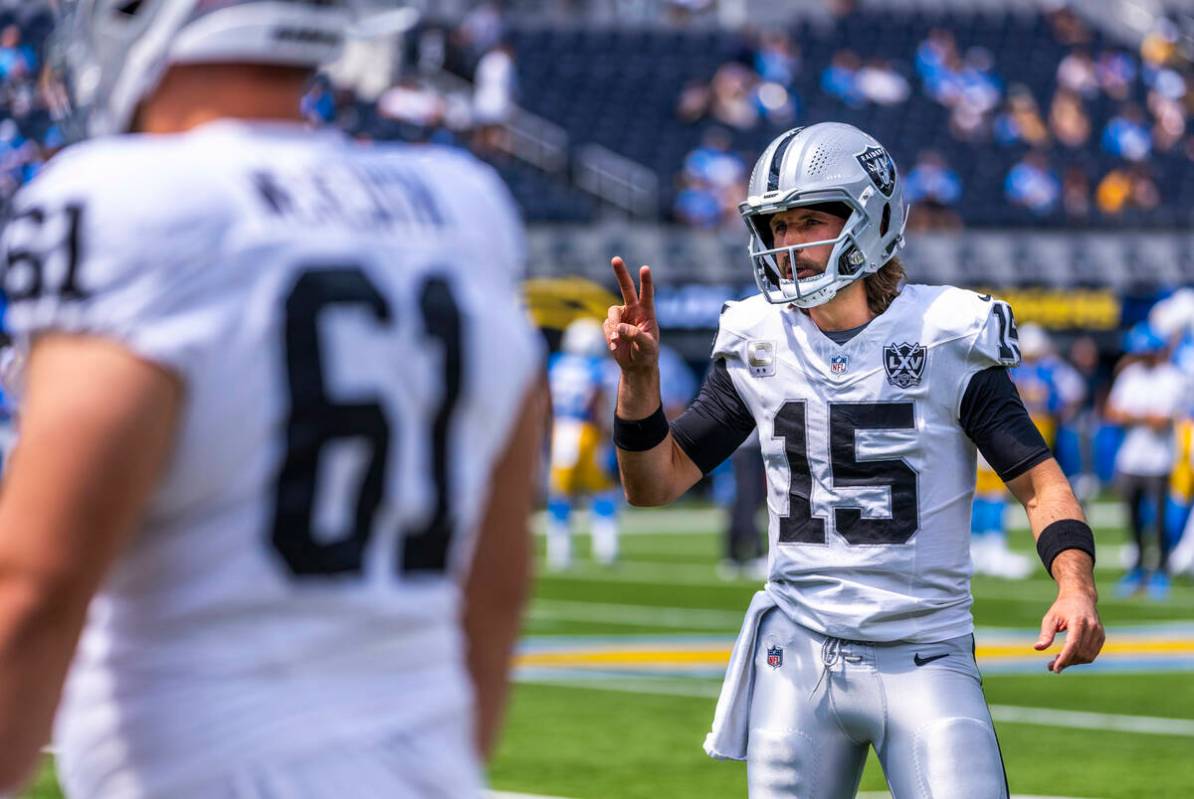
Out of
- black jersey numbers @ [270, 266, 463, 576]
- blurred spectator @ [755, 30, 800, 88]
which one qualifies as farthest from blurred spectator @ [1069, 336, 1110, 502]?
black jersey numbers @ [270, 266, 463, 576]

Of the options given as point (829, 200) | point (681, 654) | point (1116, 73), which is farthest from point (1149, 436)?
point (1116, 73)

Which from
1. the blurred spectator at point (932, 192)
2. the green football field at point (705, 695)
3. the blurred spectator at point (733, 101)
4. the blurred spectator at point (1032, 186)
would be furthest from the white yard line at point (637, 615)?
the blurred spectator at point (1032, 186)

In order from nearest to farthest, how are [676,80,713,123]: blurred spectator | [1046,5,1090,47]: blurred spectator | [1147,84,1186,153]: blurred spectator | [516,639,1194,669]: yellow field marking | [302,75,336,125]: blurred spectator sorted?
[516,639,1194,669]: yellow field marking
[302,75,336,125]: blurred spectator
[676,80,713,123]: blurred spectator
[1147,84,1186,153]: blurred spectator
[1046,5,1090,47]: blurred spectator

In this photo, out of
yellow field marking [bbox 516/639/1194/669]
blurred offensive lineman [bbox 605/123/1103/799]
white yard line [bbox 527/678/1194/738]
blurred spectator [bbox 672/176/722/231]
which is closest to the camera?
blurred offensive lineman [bbox 605/123/1103/799]

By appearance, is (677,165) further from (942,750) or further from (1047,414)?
(942,750)

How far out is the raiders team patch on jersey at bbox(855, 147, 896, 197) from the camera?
432 cm

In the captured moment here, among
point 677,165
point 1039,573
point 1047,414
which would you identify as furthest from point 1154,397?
point 677,165

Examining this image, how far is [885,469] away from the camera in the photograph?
4.11 metres

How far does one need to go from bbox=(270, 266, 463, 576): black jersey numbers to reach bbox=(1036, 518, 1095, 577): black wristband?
2.11 metres

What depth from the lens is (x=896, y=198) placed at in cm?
439

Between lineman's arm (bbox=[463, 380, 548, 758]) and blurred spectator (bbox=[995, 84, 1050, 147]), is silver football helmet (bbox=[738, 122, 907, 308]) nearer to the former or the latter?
lineman's arm (bbox=[463, 380, 548, 758])

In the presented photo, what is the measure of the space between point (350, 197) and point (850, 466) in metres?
2.26

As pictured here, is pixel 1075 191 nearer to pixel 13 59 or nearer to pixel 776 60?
pixel 776 60

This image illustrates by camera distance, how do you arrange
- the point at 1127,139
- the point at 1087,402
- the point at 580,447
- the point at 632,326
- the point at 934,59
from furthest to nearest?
the point at 934,59 < the point at 1127,139 < the point at 1087,402 < the point at 580,447 < the point at 632,326
